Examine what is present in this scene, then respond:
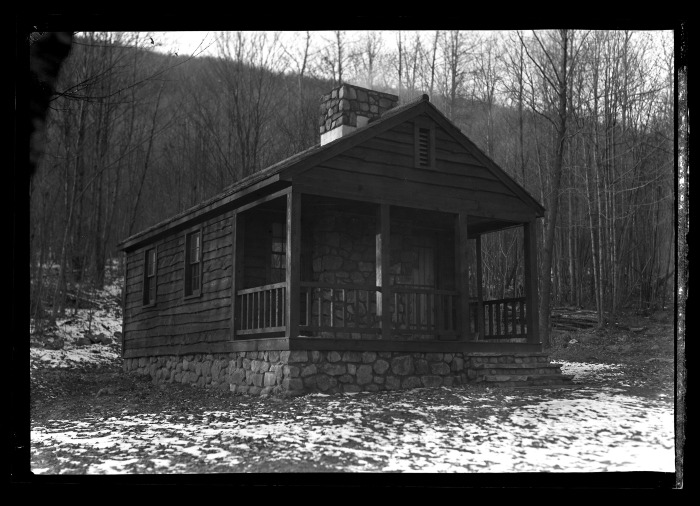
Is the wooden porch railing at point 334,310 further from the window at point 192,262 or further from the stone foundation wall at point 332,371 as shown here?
the window at point 192,262

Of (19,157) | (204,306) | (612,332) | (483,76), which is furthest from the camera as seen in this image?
(483,76)

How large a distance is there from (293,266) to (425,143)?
3.82 m

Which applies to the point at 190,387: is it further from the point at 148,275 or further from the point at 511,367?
the point at 511,367

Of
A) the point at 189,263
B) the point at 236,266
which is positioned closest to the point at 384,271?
the point at 236,266

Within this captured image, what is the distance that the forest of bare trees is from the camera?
21016 millimetres

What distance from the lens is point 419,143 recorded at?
43.6 ft

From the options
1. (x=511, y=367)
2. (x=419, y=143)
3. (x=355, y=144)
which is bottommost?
(x=511, y=367)

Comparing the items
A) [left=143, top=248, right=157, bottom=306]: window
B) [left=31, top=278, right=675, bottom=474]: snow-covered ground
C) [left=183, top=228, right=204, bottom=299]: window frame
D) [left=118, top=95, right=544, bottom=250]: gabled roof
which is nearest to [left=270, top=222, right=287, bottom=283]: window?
[left=118, top=95, right=544, bottom=250]: gabled roof

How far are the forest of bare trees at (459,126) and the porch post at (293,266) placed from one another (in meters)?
9.55

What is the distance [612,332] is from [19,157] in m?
20.4

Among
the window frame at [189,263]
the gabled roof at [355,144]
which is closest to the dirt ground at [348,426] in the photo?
the window frame at [189,263]

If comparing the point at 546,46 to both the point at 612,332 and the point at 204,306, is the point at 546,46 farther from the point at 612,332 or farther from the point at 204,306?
the point at 204,306

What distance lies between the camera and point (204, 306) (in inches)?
580
